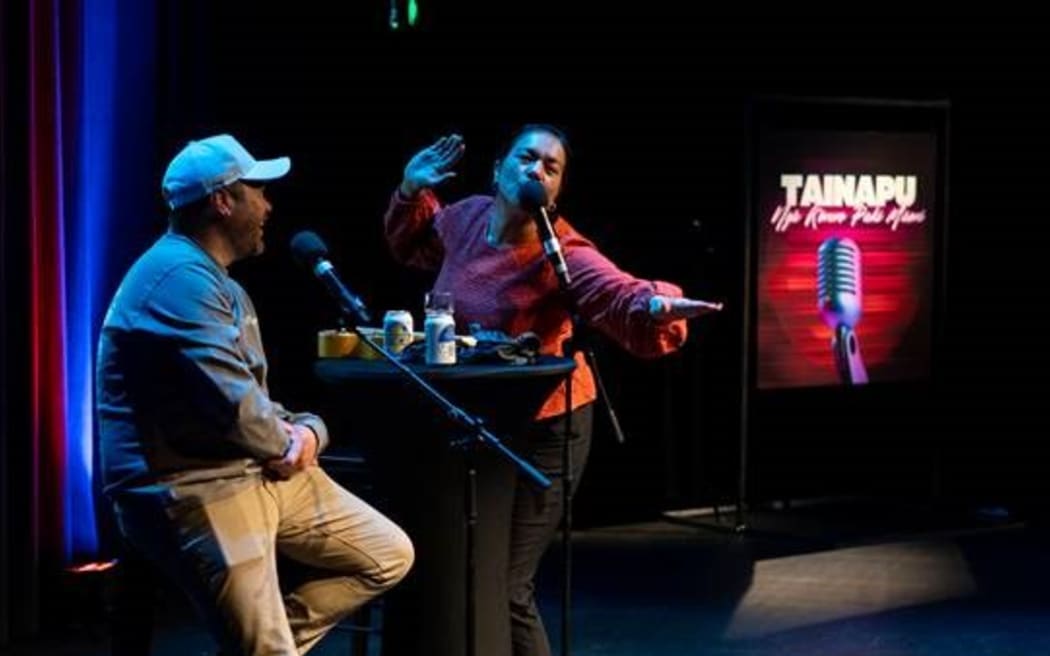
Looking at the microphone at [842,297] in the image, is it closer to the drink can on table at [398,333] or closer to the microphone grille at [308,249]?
the drink can on table at [398,333]

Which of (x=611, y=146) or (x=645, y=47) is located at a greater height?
(x=645, y=47)

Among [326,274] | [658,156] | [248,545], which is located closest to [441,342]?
[326,274]

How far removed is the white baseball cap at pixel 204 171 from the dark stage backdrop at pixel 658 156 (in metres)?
1.91

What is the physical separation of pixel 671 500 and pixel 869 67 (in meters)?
2.13

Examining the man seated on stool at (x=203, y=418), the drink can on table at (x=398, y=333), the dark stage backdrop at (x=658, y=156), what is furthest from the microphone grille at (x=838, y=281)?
the man seated on stool at (x=203, y=418)

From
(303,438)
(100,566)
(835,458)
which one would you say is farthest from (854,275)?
(303,438)

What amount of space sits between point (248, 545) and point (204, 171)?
2.55 ft

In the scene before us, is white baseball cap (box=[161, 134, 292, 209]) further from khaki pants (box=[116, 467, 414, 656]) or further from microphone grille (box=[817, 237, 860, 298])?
microphone grille (box=[817, 237, 860, 298])

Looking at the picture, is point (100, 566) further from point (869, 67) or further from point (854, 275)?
point (869, 67)

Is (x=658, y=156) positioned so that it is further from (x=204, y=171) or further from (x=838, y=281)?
(x=204, y=171)

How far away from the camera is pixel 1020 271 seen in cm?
729

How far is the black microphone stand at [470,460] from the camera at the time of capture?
126 inches

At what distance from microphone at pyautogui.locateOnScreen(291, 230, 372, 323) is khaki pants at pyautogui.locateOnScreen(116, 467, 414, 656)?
392mm

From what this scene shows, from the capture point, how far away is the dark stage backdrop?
5.61 metres
